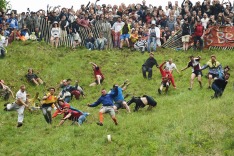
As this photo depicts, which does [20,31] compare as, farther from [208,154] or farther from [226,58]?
[208,154]

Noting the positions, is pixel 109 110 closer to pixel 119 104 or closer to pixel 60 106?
pixel 119 104

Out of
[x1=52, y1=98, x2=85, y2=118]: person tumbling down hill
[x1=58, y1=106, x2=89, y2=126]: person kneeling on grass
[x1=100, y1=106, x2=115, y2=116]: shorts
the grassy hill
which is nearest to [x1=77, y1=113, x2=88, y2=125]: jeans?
[x1=58, y1=106, x2=89, y2=126]: person kneeling on grass

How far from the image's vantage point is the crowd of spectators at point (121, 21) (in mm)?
31359

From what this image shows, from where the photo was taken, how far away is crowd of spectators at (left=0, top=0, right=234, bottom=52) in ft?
103

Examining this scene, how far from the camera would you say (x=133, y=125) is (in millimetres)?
18812

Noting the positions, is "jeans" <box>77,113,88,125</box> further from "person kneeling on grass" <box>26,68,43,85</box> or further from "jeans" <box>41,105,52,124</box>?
"person kneeling on grass" <box>26,68,43,85</box>

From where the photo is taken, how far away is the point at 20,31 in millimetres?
31500

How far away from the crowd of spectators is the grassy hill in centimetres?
348

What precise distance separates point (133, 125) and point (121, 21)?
1425cm

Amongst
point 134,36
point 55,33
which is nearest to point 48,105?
point 55,33

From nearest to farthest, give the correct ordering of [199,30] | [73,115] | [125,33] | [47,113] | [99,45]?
[73,115], [47,113], [199,30], [125,33], [99,45]

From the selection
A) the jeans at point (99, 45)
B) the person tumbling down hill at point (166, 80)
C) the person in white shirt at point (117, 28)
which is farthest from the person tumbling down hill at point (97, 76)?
the person in white shirt at point (117, 28)

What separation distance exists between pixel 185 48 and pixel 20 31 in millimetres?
11179

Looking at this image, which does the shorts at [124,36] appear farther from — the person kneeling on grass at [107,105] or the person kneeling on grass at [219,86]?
the person kneeling on grass at [107,105]
